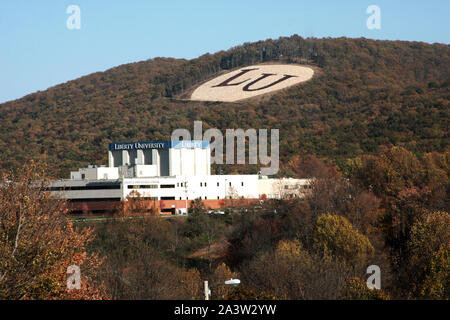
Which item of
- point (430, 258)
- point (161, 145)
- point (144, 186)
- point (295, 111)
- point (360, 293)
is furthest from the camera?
point (295, 111)

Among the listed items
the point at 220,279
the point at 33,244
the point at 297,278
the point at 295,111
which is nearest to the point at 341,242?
the point at 220,279

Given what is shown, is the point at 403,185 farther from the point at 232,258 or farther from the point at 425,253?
the point at 425,253

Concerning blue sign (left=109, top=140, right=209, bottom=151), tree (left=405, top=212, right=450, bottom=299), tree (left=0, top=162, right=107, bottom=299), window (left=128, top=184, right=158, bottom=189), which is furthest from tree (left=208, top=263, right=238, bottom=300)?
blue sign (left=109, top=140, right=209, bottom=151)

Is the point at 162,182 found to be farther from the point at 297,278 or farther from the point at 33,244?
the point at 33,244

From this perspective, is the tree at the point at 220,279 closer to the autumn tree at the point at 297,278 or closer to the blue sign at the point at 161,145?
the autumn tree at the point at 297,278

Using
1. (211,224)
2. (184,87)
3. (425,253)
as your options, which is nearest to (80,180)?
(211,224)

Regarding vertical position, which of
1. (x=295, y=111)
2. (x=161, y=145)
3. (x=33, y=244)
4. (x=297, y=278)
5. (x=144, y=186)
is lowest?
(x=144, y=186)
